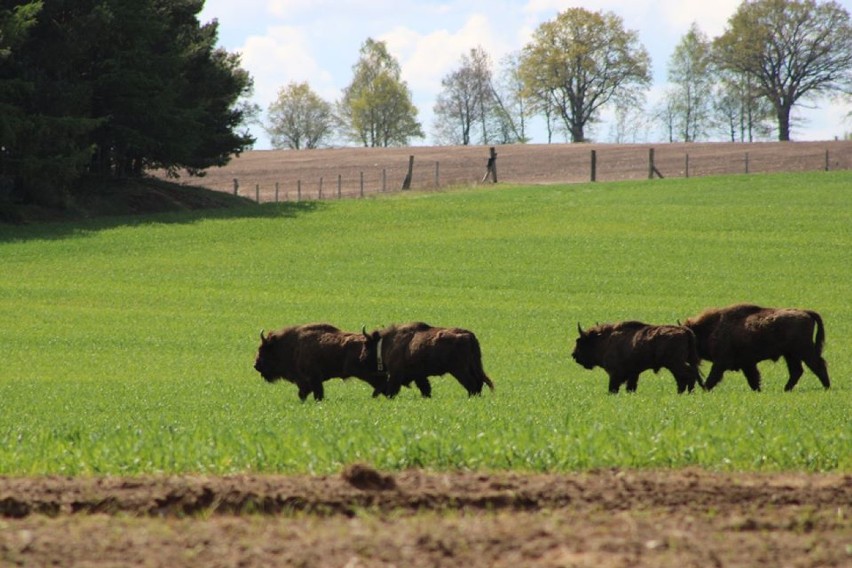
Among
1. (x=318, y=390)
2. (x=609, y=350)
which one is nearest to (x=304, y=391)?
(x=318, y=390)

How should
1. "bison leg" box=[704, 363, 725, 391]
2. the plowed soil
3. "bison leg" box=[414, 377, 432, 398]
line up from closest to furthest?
the plowed soil → "bison leg" box=[414, 377, 432, 398] → "bison leg" box=[704, 363, 725, 391]

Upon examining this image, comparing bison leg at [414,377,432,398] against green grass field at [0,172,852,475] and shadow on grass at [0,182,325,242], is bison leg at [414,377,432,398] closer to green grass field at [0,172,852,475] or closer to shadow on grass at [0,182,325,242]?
green grass field at [0,172,852,475]

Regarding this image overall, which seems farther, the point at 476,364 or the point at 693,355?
the point at 693,355

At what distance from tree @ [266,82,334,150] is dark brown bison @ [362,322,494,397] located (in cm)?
12904

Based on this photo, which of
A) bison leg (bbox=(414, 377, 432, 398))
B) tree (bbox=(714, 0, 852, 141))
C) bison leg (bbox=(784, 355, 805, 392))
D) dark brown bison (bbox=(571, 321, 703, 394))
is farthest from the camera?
tree (bbox=(714, 0, 852, 141))

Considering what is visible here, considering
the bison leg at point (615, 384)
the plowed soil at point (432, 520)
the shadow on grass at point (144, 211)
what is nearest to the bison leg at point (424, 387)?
the bison leg at point (615, 384)

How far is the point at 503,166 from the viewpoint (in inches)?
3494

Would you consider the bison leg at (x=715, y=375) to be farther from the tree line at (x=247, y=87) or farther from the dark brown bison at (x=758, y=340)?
the tree line at (x=247, y=87)

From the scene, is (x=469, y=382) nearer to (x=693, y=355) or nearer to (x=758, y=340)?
(x=693, y=355)

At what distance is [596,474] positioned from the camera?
949 cm

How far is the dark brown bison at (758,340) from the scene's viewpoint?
62.8 feet

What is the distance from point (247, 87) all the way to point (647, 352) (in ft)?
151

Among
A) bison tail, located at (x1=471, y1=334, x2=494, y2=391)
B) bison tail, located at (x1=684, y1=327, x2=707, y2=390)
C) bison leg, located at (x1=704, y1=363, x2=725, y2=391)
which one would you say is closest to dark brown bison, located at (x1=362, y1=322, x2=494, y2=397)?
bison tail, located at (x1=471, y1=334, x2=494, y2=391)

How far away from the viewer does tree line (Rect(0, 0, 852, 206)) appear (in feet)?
161
